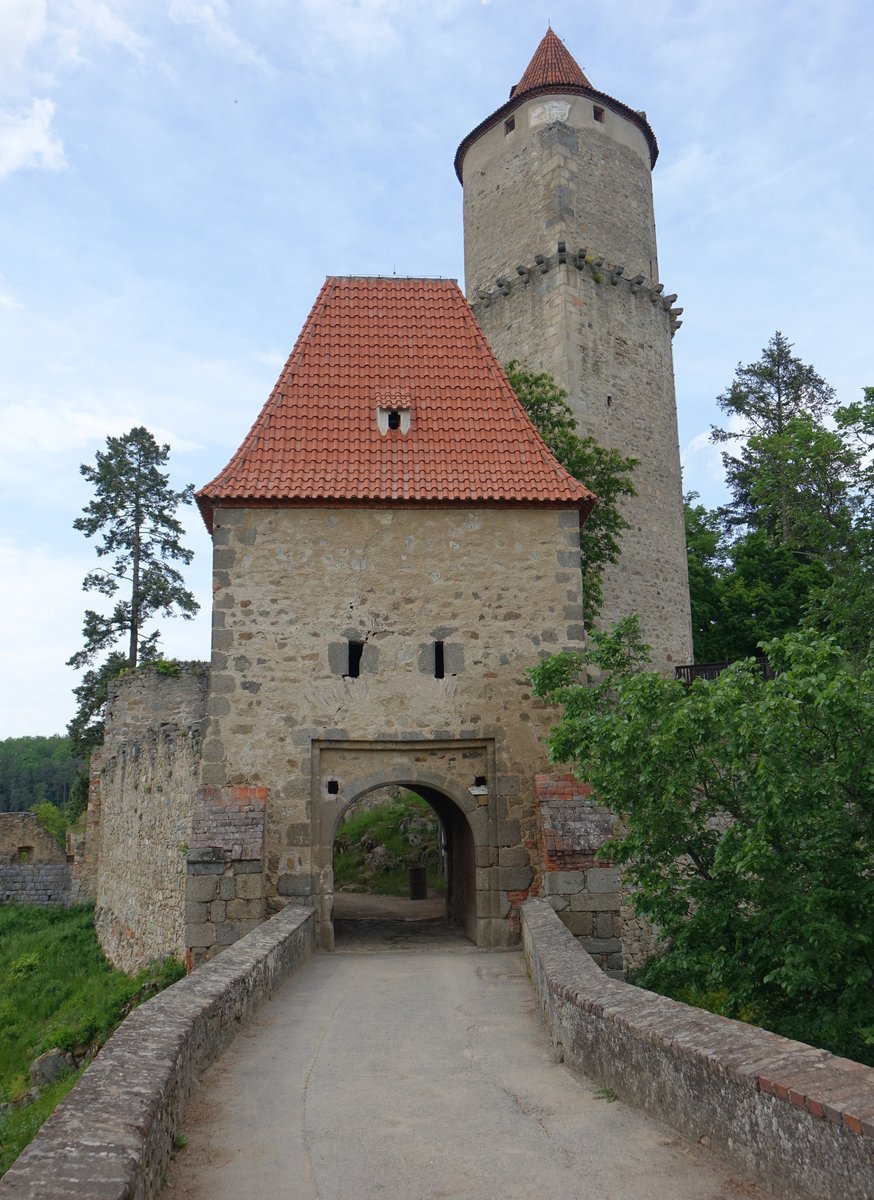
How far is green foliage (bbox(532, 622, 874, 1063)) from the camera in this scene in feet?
23.9

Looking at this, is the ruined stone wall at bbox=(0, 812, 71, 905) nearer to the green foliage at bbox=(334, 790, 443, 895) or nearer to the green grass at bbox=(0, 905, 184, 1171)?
the green grass at bbox=(0, 905, 184, 1171)

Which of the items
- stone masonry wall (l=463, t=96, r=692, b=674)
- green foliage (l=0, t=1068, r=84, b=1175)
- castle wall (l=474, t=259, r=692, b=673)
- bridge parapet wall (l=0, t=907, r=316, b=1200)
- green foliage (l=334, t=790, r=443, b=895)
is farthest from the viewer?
stone masonry wall (l=463, t=96, r=692, b=674)

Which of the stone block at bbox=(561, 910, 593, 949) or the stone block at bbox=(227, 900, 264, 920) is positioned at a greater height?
the stone block at bbox=(227, 900, 264, 920)

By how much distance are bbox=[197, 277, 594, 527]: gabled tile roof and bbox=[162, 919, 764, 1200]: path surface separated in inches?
245

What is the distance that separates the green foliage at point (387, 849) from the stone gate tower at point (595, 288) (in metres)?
7.04

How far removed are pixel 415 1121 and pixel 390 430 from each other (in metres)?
9.53

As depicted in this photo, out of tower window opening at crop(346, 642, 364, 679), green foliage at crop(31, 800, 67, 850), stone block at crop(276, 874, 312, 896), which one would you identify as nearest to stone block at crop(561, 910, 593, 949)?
stone block at crop(276, 874, 312, 896)

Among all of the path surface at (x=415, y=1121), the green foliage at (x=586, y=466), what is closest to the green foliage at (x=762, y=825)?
the path surface at (x=415, y=1121)

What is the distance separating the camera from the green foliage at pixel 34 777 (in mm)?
72412

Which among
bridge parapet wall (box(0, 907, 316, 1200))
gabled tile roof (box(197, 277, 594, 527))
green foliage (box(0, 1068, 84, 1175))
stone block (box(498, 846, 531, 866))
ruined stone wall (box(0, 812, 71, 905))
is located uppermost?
gabled tile roof (box(197, 277, 594, 527))

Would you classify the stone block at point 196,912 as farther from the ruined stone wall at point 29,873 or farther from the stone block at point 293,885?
the ruined stone wall at point 29,873

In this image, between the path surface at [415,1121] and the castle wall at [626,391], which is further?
the castle wall at [626,391]

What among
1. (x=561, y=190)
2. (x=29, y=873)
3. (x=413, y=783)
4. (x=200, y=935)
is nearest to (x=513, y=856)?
(x=413, y=783)

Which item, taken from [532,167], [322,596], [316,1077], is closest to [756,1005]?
[316,1077]
